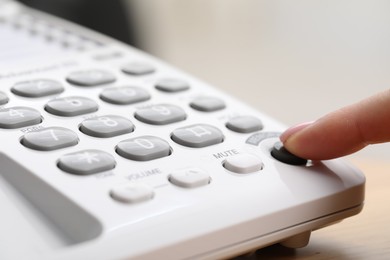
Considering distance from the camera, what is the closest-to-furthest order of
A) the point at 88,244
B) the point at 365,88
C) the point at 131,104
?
the point at 88,244 < the point at 131,104 < the point at 365,88

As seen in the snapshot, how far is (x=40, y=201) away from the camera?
12.4 inches

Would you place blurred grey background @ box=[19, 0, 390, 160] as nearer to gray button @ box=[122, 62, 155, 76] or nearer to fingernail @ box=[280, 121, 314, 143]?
gray button @ box=[122, 62, 155, 76]

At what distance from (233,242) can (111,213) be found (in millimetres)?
51

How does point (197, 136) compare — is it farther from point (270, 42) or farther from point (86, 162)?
point (270, 42)

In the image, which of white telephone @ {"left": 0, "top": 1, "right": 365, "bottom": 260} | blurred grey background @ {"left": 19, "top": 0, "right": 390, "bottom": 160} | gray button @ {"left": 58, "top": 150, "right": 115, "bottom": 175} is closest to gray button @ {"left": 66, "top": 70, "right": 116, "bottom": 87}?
white telephone @ {"left": 0, "top": 1, "right": 365, "bottom": 260}

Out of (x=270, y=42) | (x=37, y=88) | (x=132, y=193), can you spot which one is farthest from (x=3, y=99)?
(x=270, y=42)

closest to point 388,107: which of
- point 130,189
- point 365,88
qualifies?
point 130,189

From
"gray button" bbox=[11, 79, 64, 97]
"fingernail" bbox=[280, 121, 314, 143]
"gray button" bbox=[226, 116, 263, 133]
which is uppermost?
"fingernail" bbox=[280, 121, 314, 143]

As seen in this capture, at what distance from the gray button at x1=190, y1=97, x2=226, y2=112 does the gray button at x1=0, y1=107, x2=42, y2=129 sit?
88 mm

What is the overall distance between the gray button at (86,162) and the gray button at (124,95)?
3.1 inches

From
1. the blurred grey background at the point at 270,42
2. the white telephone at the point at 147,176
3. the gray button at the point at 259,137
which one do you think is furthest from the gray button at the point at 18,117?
the blurred grey background at the point at 270,42

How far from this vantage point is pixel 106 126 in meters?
0.36

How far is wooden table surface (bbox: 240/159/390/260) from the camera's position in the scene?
Result: 0.34 meters

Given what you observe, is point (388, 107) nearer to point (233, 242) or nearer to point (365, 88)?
point (233, 242)
